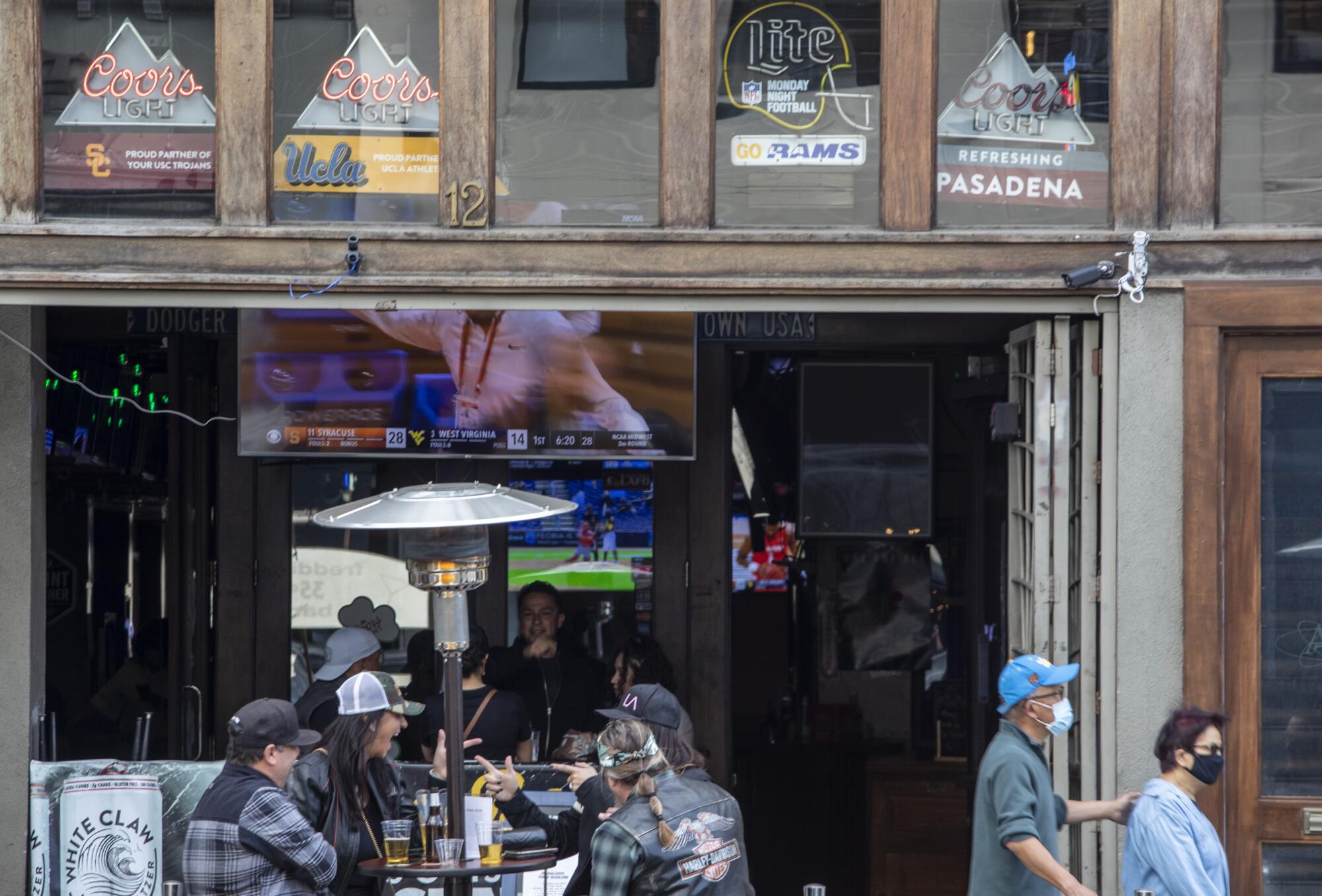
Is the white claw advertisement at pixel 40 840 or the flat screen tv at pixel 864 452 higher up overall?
the flat screen tv at pixel 864 452

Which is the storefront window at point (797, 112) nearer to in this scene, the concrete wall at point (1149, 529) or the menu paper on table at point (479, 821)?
the concrete wall at point (1149, 529)

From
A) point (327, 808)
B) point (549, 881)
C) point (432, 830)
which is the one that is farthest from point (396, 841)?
point (549, 881)

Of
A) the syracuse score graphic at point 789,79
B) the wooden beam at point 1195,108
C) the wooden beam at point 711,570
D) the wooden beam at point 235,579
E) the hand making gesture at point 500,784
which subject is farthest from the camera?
the wooden beam at point 235,579

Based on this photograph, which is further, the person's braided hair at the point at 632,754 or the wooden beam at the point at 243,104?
the wooden beam at the point at 243,104

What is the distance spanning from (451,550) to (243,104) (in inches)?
97.0

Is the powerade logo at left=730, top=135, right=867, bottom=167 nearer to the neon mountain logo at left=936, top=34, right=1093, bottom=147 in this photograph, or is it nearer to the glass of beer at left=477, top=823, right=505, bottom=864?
the neon mountain logo at left=936, top=34, right=1093, bottom=147

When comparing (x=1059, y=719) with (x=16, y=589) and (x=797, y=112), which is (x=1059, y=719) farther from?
(x=16, y=589)

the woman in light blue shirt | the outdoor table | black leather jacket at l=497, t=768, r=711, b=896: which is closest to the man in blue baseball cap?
the woman in light blue shirt

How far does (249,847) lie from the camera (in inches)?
211

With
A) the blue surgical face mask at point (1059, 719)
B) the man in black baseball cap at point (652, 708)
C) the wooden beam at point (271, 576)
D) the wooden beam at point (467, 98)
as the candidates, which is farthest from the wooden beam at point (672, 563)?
the blue surgical face mask at point (1059, 719)

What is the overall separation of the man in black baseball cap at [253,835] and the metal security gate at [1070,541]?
129 inches

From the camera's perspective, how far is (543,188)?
6.99 meters

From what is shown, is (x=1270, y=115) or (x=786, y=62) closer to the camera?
(x=1270, y=115)

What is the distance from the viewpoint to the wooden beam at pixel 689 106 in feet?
22.6
